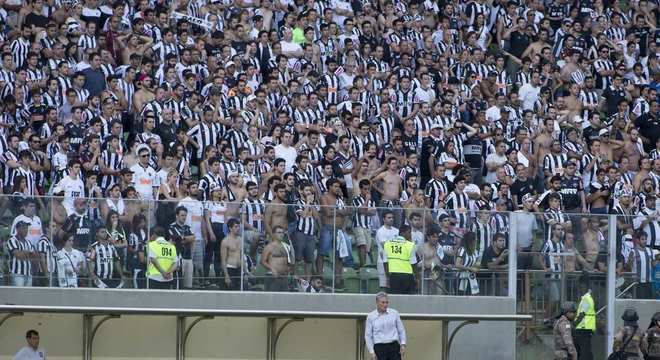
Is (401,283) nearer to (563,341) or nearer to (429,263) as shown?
(429,263)

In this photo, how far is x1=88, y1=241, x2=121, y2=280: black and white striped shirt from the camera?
2273 centimetres

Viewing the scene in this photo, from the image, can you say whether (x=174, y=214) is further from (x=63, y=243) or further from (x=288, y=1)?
(x=288, y=1)

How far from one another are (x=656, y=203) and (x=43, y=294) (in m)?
10.2

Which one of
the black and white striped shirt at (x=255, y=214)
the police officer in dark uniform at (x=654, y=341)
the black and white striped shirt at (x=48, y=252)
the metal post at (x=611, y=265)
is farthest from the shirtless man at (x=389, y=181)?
the black and white striped shirt at (x=48, y=252)

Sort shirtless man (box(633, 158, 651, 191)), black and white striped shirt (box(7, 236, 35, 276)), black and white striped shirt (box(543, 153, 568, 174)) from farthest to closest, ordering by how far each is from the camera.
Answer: shirtless man (box(633, 158, 651, 191)), black and white striped shirt (box(543, 153, 568, 174)), black and white striped shirt (box(7, 236, 35, 276))

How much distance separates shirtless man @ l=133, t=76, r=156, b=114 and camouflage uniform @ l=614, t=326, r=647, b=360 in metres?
8.32

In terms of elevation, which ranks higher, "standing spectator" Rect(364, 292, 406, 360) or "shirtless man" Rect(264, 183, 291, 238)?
"shirtless man" Rect(264, 183, 291, 238)

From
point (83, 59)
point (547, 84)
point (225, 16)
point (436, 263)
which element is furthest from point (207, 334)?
point (547, 84)

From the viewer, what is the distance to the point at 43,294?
2262cm

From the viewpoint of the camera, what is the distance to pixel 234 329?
928 inches

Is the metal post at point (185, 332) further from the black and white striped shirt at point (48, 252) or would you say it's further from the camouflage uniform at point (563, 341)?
the camouflage uniform at point (563, 341)

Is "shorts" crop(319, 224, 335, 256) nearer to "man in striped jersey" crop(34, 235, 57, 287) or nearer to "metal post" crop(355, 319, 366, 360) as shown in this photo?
"metal post" crop(355, 319, 366, 360)

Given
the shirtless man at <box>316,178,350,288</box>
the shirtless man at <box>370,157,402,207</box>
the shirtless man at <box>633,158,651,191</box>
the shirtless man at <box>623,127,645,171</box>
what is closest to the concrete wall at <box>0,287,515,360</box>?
the shirtless man at <box>316,178,350,288</box>

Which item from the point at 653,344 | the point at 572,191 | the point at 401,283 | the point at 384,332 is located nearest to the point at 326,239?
the point at 401,283
